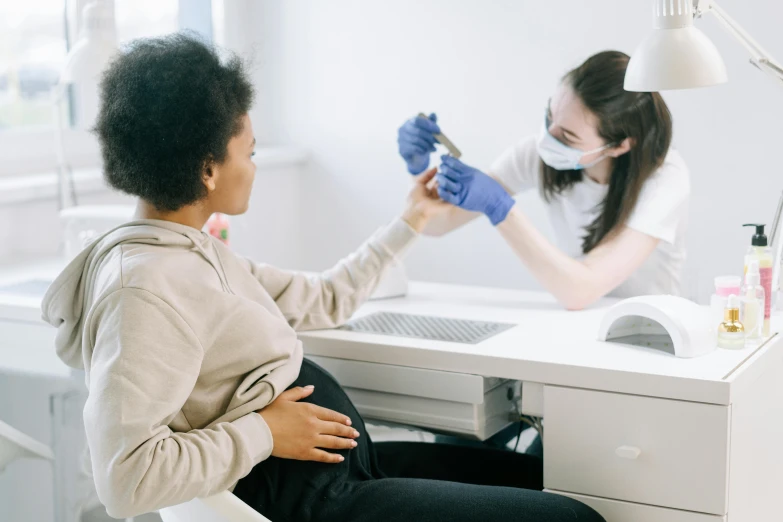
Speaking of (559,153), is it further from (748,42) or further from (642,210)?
(748,42)

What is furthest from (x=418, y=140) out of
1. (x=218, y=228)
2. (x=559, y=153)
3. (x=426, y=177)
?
(x=218, y=228)

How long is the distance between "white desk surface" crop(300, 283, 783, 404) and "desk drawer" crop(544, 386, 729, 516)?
23mm

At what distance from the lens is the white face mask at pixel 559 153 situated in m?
1.89

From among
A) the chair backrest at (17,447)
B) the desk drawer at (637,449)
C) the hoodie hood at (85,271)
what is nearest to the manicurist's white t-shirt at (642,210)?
the desk drawer at (637,449)

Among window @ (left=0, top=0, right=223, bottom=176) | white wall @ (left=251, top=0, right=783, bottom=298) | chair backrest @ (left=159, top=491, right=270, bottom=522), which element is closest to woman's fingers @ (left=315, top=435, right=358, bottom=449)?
chair backrest @ (left=159, top=491, right=270, bottom=522)

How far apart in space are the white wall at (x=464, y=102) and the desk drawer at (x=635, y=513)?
2.86 feet

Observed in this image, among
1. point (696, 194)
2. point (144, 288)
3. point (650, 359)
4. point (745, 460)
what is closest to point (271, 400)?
point (144, 288)

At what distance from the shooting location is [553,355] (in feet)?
4.61

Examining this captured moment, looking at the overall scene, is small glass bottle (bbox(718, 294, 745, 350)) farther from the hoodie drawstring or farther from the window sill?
the window sill

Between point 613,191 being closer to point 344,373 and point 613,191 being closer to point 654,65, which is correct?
point 654,65

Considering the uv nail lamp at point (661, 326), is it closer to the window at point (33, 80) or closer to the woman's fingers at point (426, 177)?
the woman's fingers at point (426, 177)

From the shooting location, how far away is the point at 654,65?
4.63ft

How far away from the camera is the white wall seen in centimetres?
248

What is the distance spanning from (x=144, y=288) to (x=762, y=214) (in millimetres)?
1863
